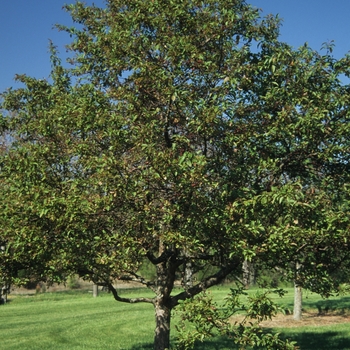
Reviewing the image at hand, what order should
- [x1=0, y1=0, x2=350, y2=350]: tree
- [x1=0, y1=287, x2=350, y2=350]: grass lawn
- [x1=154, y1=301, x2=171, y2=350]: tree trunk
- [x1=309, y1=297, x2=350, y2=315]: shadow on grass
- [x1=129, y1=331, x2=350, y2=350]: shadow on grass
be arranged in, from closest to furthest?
1. [x1=0, y1=0, x2=350, y2=350]: tree
2. [x1=154, y1=301, x2=171, y2=350]: tree trunk
3. [x1=129, y1=331, x2=350, y2=350]: shadow on grass
4. [x1=0, y1=287, x2=350, y2=350]: grass lawn
5. [x1=309, y1=297, x2=350, y2=315]: shadow on grass

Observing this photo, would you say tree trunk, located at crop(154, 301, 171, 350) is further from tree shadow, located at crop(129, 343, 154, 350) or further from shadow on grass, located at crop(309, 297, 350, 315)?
shadow on grass, located at crop(309, 297, 350, 315)

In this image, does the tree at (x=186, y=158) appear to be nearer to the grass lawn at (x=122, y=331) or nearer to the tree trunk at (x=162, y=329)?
the tree trunk at (x=162, y=329)

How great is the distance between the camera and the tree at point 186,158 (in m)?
10.0

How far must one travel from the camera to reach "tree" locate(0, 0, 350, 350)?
32.8ft

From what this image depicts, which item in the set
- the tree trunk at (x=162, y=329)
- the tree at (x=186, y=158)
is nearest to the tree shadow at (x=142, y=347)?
the tree trunk at (x=162, y=329)

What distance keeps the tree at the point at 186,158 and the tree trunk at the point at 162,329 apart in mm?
1193

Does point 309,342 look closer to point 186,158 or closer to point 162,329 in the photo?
point 162,329

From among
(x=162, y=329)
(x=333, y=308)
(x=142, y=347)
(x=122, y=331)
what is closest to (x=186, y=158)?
(x=162, y=329)

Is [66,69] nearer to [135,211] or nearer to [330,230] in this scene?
[135,211]

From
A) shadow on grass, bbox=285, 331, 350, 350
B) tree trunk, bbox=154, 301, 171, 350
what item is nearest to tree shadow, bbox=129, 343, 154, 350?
shadow on grass, bbox=285, 331, 350, 350

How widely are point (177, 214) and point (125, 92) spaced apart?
336 centimetres

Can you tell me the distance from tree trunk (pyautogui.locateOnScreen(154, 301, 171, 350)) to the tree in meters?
1.19

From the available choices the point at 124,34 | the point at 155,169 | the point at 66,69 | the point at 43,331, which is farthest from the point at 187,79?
the point at 43,331

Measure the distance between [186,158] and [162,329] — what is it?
19.4 ft
